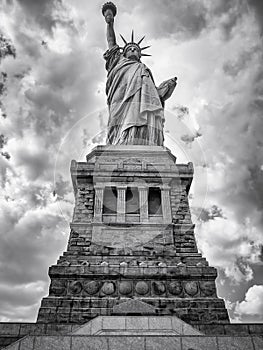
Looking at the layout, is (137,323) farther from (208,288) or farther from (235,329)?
(208,288)

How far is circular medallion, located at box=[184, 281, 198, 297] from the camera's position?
11922 mm

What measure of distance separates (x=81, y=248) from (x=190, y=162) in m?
7.10

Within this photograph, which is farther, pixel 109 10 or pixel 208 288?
pixel 109 10

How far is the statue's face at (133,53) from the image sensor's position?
2541cm

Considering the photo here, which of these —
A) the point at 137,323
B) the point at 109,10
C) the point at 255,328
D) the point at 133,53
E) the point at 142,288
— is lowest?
the point at 137,323

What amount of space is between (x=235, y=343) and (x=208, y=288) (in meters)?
4.71

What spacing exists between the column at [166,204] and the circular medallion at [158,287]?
326 cm

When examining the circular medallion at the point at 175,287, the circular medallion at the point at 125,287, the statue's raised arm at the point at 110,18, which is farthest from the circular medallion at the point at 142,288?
the statue's raised arm at the point at 110,18

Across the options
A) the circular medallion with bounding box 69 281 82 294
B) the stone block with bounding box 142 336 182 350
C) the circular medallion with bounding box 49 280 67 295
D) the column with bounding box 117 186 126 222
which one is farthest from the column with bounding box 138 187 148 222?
the stone block with bounding box 142 336 182 350

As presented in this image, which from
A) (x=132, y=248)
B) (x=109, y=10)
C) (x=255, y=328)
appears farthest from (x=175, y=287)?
(x=109, y=10)

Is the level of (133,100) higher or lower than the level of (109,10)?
lower

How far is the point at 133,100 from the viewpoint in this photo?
21734 mm

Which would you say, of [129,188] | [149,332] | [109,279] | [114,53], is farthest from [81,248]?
[114,53]

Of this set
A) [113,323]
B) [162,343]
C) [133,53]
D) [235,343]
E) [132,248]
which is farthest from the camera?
[133,53]
